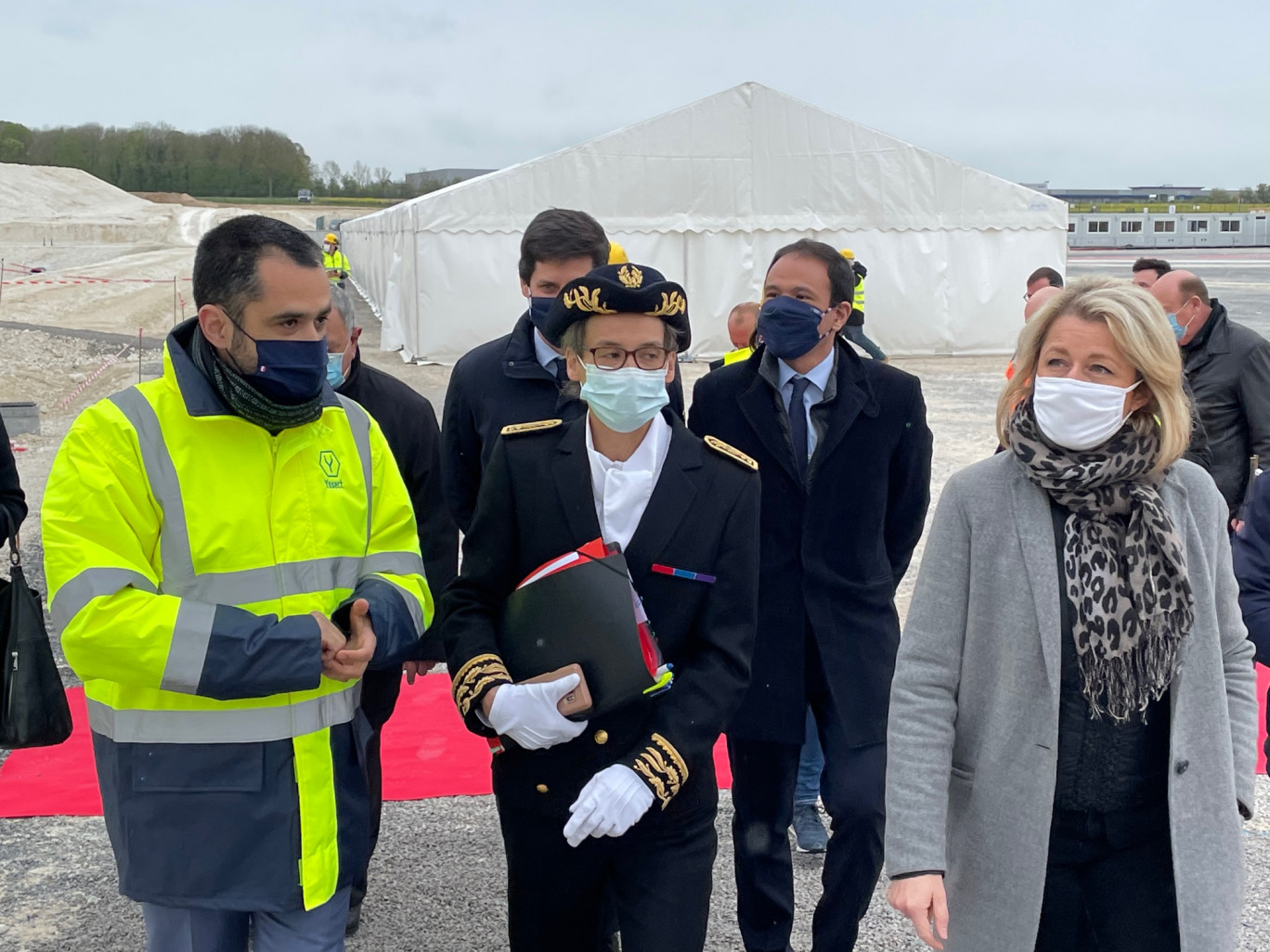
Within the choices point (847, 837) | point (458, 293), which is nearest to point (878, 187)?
point (458, 293)

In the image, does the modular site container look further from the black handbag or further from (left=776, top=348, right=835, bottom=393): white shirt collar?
the black handbag

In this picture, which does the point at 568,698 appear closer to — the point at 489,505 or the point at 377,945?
the point at 489,505

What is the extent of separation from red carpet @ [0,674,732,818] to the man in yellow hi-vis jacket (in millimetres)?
2354

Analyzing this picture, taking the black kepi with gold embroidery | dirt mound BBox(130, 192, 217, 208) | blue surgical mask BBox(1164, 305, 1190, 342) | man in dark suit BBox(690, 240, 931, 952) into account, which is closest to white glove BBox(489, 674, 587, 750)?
the black kepi with gold embroidery

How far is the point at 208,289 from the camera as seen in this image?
2412mm

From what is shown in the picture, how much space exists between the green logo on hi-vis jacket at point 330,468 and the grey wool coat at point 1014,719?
1185mm

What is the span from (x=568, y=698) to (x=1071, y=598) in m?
0.97

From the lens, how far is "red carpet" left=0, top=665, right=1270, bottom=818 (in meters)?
4.62

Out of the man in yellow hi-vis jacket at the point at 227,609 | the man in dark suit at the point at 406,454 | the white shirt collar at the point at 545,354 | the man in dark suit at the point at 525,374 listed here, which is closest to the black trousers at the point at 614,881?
the man in yellow hi-vis jacket at the point at 227,609

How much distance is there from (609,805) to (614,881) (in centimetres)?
33

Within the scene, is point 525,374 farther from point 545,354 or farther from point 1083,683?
point 1083,683

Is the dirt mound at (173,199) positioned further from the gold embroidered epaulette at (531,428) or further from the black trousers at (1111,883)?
the black trousers at (1111,883)

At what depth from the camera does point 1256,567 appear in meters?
2.77

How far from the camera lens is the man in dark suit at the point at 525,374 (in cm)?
371
